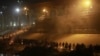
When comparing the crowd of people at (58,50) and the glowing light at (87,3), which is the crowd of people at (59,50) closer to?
the crowd of people at (58,50)

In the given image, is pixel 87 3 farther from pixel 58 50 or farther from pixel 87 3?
pixel 58 50

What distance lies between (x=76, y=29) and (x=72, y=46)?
6975 millimetres

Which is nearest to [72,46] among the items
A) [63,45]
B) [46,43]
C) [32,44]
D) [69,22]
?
[63,45]

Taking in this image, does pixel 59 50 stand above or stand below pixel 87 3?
below

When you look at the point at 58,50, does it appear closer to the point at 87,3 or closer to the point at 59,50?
the point at 59,50

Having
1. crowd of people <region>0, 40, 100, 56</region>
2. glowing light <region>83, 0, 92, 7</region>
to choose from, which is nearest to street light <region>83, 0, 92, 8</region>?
glowing light <region>83, 0, 92, 7</region>

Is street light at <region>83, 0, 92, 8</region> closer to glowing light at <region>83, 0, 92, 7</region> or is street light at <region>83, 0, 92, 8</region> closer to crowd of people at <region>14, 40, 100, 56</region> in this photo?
glowing light at <region>83, 0, 92, 7</region>

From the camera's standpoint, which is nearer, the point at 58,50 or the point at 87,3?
the point at 58,50

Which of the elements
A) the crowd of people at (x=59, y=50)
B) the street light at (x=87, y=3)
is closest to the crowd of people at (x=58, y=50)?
the crowd of people at (x=59, y=50)

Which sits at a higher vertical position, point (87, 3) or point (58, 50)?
point (87, 3)

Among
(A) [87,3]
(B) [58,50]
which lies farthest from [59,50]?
(A) [87,3]

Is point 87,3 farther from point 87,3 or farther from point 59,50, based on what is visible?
point 59,50

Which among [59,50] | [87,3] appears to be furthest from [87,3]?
[59,50]

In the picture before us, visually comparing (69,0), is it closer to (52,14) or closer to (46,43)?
(52,14)
